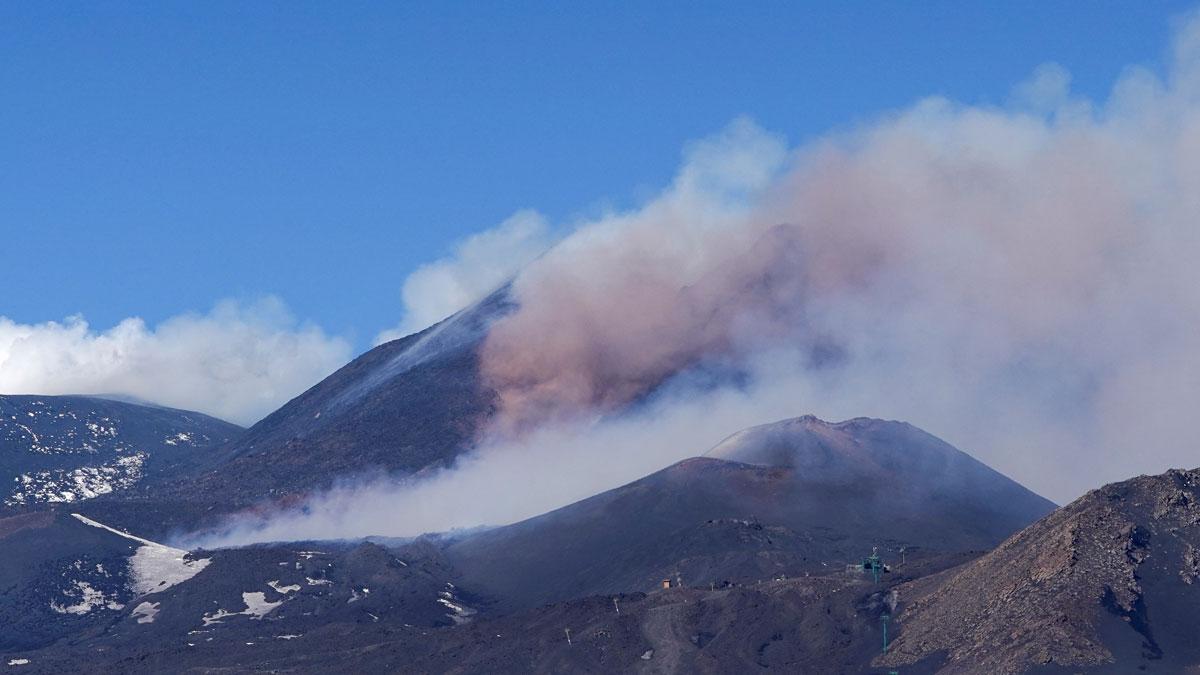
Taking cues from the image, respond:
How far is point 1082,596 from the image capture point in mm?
118625

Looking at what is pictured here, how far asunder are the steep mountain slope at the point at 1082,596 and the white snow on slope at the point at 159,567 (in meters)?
74.6

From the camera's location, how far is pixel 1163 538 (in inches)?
4921

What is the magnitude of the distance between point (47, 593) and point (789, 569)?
220 ft

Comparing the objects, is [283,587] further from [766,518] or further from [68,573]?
[766,518]

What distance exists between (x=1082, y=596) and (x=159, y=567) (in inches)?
3714

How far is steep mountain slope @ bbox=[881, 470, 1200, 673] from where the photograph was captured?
11412cm

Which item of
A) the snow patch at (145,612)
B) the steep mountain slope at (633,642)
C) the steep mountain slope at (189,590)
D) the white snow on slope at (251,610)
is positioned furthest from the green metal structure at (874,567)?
the snow patch at (145,612)

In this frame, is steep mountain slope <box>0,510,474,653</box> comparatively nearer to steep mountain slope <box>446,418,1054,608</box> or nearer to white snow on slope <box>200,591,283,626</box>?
white snow on slope <box>200,591,283,626</box>

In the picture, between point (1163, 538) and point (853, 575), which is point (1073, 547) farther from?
point (853, 575)

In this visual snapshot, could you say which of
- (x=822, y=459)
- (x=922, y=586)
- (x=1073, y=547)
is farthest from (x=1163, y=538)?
(x=822, y=459)

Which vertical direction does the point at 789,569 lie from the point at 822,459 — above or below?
below

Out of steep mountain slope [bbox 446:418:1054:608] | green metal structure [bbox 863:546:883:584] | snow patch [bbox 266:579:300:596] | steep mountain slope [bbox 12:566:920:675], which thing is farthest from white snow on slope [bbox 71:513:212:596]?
green metal structure [bbox 863:546:883:584]

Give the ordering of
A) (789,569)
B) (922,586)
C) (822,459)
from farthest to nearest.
→ (822,459)
(789,569)
(922,586)

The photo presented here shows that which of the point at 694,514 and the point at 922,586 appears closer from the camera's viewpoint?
the point at 922,586
